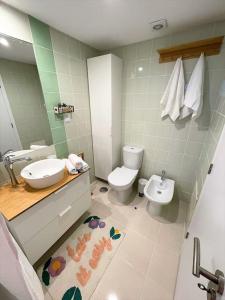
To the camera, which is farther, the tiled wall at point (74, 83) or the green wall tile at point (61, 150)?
the green wall tile at point (61, 150)

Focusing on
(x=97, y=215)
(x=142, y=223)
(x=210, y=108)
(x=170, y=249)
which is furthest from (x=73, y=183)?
(x=210, y=108)

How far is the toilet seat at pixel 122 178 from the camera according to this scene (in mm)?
1791

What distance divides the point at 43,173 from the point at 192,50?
2.08m

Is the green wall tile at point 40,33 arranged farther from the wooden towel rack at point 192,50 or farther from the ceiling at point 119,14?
Answer: the wooden towel rack at point 192,50

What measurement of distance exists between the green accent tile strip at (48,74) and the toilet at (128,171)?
2.78ft

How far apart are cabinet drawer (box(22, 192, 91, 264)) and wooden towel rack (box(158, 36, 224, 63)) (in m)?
1.91

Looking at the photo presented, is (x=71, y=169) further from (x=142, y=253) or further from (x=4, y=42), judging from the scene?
(x=4, y=42)

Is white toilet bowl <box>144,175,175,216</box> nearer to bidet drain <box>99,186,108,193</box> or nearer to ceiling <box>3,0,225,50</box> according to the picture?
bidet drain <box>99,186,108,193</box>

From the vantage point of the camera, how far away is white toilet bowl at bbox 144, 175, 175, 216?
1.68 metres

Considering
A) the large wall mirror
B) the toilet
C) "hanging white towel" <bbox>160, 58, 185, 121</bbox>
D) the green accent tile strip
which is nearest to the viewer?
the large wall mirror

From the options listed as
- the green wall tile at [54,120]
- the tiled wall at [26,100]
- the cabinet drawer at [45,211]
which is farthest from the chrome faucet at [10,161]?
the green wall tile at [54,120]

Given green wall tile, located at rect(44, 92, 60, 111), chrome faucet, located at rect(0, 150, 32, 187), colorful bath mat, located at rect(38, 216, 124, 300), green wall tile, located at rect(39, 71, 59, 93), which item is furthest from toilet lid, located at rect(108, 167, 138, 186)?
green wall tile, located at rect(39, 71, 59, 93)

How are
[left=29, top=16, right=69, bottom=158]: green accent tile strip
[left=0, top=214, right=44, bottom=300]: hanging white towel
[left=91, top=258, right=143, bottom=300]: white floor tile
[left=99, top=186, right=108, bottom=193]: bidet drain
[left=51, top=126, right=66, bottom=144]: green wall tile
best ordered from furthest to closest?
[left=99, top=186, right=108, bottom=193]: bidet drain < [left=51, top=126, right=66, bottom=144]: green wall tile < [left=29, top=16, right=69, bottom=158]: green accent tile strip < [left=91, top=258, right=143, bottom=300]: white floor tile < [left=0, top=214, right=44, bottom=300]: hanging white towel

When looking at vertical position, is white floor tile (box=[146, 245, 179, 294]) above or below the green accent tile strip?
below
